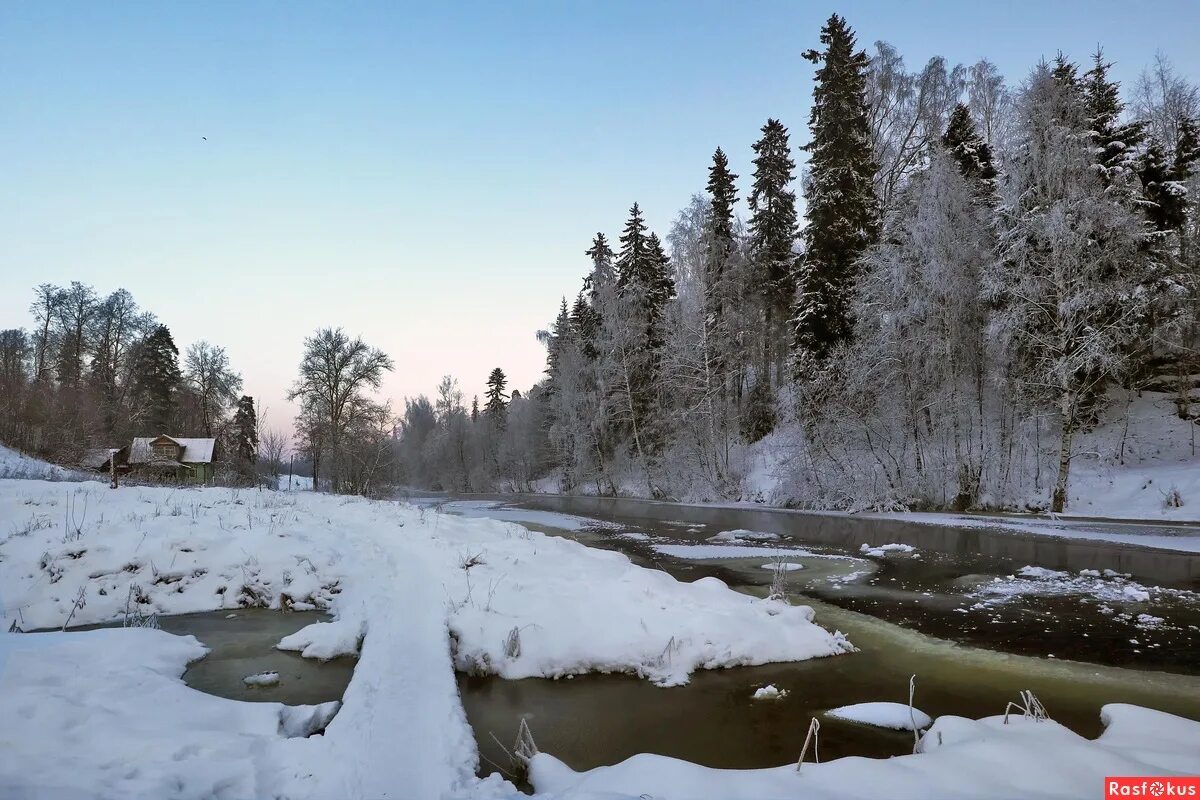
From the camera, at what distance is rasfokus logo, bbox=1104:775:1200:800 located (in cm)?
343

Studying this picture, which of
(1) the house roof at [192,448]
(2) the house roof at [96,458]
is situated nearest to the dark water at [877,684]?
(2) the house roof at [96,458]

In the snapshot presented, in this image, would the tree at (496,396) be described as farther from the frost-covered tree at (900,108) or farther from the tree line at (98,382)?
the frost-covered tree at (900,108)

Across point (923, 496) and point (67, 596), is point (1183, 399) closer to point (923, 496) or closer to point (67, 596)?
point (923, 496)

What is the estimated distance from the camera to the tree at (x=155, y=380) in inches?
1764

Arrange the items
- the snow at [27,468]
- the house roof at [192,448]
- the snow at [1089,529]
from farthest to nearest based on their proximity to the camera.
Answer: the house roof at [192,448] < the snow at [27,468] < the snow at [1089,529]

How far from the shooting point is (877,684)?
6465 mm

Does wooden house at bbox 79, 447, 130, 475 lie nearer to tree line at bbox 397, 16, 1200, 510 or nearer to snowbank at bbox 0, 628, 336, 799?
tree line at bbox 397, 16, 1200, 510

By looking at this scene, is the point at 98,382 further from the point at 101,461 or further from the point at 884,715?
the point at 884,715

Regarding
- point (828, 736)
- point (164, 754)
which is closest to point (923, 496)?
point (828, 736)

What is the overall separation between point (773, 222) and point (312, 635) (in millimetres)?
32756

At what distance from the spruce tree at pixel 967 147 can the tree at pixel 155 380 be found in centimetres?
5407

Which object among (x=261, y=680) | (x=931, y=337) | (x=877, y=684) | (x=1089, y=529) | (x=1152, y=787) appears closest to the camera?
(x=1152, y=787)

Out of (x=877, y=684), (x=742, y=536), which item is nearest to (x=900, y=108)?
(x=742, y=536)

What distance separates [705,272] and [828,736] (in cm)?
3019
